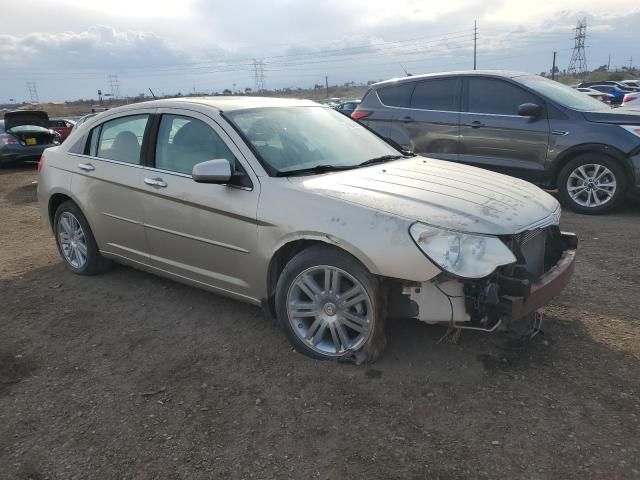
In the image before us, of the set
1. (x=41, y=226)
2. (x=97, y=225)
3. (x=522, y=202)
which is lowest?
(x=41, y=226)

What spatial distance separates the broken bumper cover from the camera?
2965 millimetres

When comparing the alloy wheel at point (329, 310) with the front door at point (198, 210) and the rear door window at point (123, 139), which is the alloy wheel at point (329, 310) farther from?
the rear door window at point (123, 139)

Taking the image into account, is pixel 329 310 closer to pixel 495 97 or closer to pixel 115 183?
pixel 115 183

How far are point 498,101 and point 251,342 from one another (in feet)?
17.5

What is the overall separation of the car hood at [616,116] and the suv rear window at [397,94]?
242cm

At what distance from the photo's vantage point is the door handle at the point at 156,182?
4141 mm

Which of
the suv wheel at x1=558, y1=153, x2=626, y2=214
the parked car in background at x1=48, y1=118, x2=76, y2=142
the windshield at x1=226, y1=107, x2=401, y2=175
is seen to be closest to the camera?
the windshield at x1=226, y1=107, x2=401, y2=175

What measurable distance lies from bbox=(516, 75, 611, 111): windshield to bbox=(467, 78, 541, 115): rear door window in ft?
0.49

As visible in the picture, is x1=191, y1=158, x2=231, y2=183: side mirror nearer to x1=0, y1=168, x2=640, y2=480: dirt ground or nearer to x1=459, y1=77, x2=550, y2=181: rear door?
x1=0, y1=168, x2=640, y2=480: dirt ground

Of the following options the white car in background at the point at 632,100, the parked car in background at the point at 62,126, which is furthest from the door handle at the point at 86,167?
the parked car in background at the point at 62,126

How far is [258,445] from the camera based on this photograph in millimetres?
2746

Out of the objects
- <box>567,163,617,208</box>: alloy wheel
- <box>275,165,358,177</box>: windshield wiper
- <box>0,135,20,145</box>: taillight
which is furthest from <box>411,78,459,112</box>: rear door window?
<box>0,135,20,145</box>: taillight

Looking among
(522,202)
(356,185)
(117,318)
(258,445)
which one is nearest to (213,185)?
(356,185)

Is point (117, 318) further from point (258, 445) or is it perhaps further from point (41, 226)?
point (41, 226)
